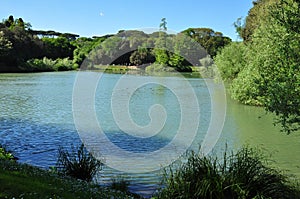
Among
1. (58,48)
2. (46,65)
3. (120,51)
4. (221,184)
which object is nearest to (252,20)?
(221,184)

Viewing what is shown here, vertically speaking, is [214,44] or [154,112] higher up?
[214,44]

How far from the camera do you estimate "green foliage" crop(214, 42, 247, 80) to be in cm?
3309

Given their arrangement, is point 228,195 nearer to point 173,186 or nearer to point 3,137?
point 173,186

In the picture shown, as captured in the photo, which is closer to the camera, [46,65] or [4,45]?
[4,45]

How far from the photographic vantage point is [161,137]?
51.3ft

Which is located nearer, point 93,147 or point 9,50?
point 93,147

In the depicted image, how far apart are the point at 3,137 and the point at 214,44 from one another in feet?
257

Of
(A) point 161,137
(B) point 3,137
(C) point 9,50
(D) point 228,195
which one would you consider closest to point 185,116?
A: (A) point 161,137

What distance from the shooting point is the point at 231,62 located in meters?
33.9

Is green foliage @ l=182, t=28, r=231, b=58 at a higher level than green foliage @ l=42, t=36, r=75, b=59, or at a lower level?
higher

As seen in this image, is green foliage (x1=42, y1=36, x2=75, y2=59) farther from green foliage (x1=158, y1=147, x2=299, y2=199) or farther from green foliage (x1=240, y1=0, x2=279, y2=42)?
green foliage (x1=158, y1=147, x2=299, y2=199)

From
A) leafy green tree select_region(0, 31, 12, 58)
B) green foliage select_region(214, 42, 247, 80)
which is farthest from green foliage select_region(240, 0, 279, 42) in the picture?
leafy green tree select_region(0, 31, 12, 58)

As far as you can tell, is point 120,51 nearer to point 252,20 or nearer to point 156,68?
point 156,68

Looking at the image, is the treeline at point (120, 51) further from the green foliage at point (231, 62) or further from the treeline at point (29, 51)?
the green foliage at point (231, 62)
